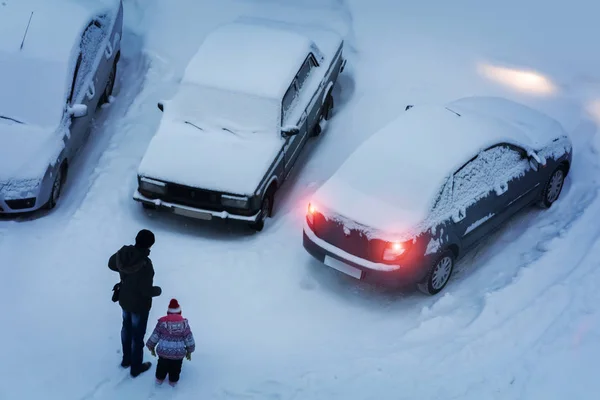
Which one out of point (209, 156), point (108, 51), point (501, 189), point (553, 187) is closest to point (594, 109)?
point (553, 187)

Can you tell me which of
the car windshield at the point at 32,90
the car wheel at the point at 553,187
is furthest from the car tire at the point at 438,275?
the car windshield at the point at 32,90

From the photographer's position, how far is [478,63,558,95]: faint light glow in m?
12.6

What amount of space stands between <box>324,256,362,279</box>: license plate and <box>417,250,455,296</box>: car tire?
77 cm

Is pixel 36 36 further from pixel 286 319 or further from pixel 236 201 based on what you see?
pixel 286 319

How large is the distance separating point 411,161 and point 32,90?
17.3 ft

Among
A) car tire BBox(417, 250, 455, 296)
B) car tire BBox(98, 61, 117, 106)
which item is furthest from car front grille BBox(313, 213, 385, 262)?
car tire BBox(98, 61, 117, 106)

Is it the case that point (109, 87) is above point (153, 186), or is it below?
below

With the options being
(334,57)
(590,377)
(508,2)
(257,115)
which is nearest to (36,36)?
(257,115)

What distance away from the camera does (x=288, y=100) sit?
11438 mm

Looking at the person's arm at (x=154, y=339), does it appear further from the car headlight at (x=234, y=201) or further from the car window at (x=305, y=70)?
the car window at (x=305, y=70)

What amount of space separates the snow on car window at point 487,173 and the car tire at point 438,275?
65 cm

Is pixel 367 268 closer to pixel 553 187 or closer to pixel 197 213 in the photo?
pixel 197 213

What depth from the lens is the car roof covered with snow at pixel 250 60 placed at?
1129cm

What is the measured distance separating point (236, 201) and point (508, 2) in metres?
6.30
